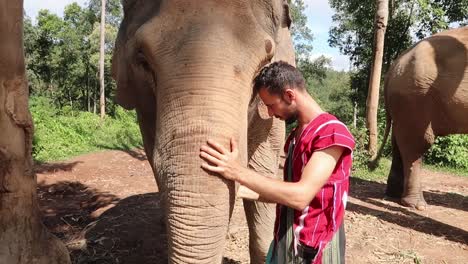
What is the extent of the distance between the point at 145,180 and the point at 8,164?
241 inches

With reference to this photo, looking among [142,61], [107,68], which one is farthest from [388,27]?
[107,68]

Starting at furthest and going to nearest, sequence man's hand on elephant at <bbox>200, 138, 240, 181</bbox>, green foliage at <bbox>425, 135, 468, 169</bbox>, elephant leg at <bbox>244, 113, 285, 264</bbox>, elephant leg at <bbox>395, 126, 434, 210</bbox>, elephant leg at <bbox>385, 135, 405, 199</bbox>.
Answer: green foliage at <bbox>425, 135, 468, 169</bbox>, elephant leg at <bbox>385, 135, 405, 199</bbox>, elephant leg at <bbox>395, 126, 434, 210</bbox>, elephant leg at <bbox>244, 113, 285, 264</bbox>, man's hand on elephant at <bbox>200, 138, 240, 181</bbox>

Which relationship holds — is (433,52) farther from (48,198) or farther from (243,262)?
(48,198)

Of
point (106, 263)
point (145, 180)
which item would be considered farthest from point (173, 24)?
point (145, 180)

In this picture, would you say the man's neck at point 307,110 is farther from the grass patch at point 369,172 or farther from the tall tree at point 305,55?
the tall tree at point 305,55

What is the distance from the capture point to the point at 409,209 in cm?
640

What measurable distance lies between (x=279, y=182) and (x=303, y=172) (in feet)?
0.36

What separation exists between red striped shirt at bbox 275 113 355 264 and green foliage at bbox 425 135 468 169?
10.1m

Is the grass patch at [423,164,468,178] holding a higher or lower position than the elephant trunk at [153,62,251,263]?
lower

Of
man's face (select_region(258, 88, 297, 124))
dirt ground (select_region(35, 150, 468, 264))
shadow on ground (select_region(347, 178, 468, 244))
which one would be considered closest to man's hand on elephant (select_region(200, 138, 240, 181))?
man's face (select_region(258, 88, 297, 124))

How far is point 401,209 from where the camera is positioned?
21.0 ft

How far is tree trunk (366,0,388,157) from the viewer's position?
948 cm

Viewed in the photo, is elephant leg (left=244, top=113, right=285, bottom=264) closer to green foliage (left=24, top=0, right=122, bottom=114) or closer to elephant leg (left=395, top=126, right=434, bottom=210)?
elephant leg (left=395, top=126, right=434, bottom=210)

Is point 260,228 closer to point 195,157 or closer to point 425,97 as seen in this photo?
point 195,157
